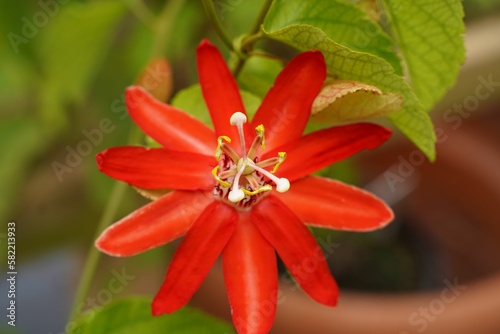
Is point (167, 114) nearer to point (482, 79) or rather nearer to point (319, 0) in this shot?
point (319, 0)

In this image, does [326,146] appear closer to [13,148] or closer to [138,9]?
[138,9]

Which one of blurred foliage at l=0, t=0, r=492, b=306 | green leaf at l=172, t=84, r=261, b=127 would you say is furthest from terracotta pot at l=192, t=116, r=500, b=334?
green leaf at l=172, t=84, r=261, b=127

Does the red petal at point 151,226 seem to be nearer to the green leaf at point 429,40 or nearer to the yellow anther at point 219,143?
the yellow anther at point 219,143

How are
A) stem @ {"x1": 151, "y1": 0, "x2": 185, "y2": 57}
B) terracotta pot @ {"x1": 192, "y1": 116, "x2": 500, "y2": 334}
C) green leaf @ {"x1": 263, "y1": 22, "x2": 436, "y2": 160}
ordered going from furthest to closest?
terracotta pot @ {"x1": 192, "y1": 116, "x2": 500, "y2": 334} → stem @ {"x1": 151, "y1": 0, "x2": 185, "y2": 57} → green leaf @ {"x1": 263, "y1": 22, "x2": 436, "y2": 160}

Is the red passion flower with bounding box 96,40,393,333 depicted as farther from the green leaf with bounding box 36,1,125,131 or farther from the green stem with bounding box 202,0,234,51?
the green leaf with bounding box 36,1,125,131

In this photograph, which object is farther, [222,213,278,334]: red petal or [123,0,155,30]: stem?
[123,0,155,30]: stem

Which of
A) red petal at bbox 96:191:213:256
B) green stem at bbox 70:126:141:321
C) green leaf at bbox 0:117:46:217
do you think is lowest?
green leaf at bbox 0:117:46:217

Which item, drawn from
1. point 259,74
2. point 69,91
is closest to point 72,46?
point 69,91
